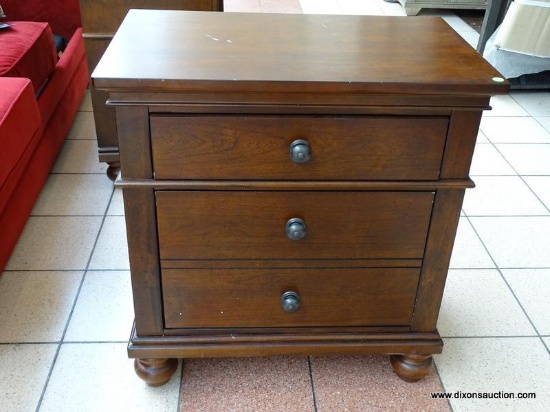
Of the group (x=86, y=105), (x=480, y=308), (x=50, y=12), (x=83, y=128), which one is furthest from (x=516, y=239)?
(x=50, y=12)

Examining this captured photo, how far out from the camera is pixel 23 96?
1784 millimetres

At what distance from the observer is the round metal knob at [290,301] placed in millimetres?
1261

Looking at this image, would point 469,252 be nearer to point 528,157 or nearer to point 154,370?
point 528,157

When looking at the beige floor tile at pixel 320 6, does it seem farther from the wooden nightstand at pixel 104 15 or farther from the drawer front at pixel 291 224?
the drawer front at pixel 291 224

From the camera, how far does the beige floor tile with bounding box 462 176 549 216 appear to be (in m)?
2.06

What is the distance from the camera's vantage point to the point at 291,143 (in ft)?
3.62

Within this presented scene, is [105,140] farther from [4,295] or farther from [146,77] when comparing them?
[146,77]

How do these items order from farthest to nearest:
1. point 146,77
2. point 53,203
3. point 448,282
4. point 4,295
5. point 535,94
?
point 535,94 < point 53,203 < point 448,282 < point 4,295 < point 146,77

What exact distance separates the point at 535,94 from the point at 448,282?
1641mm

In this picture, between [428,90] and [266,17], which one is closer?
[428,90]

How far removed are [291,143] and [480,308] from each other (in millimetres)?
861

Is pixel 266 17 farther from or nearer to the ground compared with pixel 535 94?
farther from the ground

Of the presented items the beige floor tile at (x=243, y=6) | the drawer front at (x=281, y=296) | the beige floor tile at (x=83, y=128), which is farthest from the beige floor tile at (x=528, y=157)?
the beige floor tile at (x=243, y=6)

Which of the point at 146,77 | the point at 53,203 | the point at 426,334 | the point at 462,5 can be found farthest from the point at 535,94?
the point at 146,77
